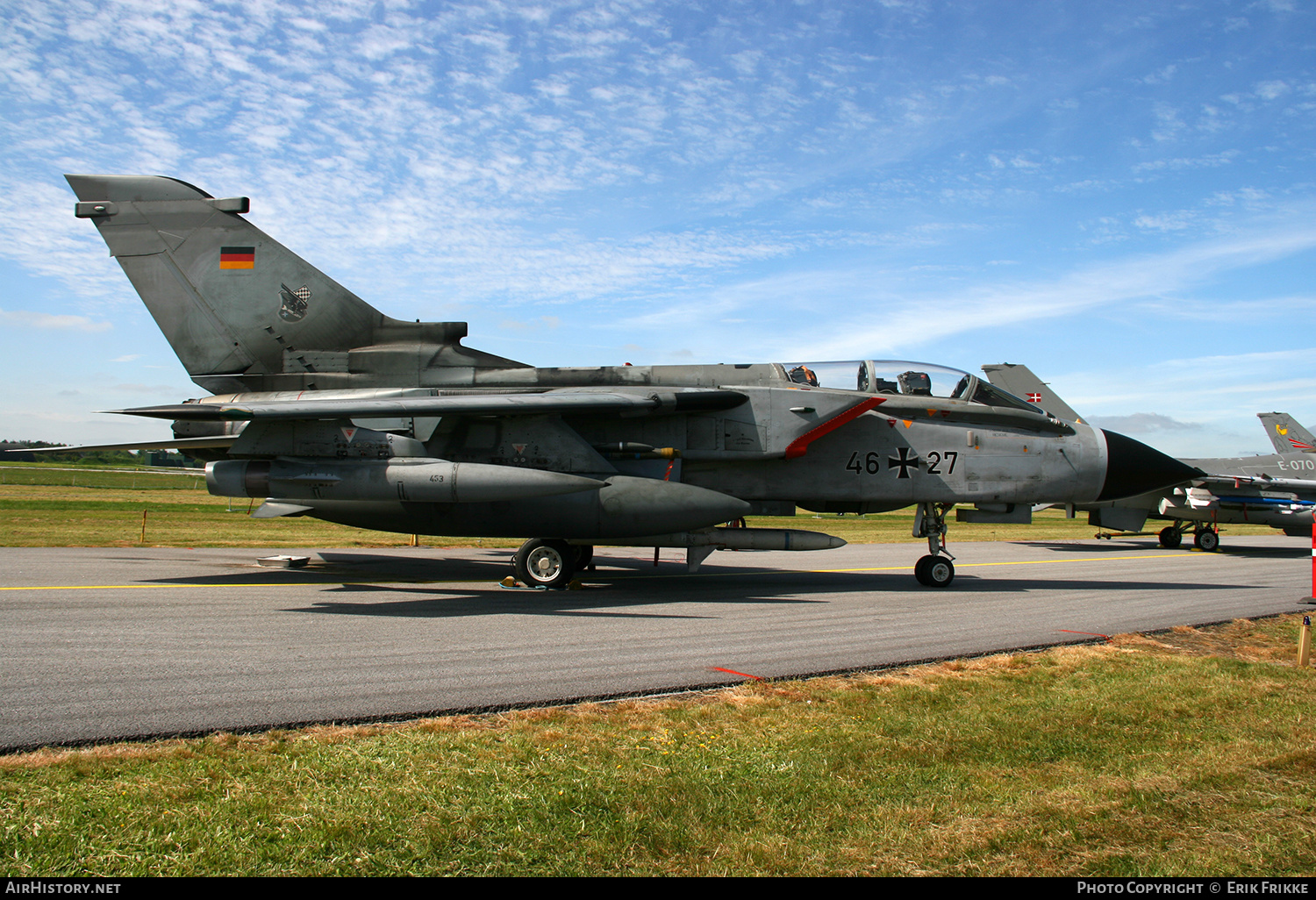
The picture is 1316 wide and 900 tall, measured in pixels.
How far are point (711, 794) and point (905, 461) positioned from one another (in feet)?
31.0

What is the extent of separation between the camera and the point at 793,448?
1205 centimetres

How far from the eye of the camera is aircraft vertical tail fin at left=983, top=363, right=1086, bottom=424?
2642 cm

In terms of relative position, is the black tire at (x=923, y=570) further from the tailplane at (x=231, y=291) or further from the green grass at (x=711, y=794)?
the tailplane at (x=231, y=291)

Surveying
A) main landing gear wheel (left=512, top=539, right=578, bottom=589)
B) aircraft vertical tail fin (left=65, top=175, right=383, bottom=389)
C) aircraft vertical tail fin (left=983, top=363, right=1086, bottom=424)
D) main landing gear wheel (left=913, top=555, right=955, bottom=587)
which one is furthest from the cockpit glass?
aircraft vertical tail fin (left=983, top=363, right=1086, bottom=424)

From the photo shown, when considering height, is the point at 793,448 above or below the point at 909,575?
above

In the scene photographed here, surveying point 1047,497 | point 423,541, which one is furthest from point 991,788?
point 423,541

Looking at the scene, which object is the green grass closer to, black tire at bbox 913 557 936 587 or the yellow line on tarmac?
black tire at bbox 913 557 936 587

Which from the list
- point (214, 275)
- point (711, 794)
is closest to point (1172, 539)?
point (711, 794)

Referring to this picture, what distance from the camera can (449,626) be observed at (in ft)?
27.8

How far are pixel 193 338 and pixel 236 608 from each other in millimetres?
6020

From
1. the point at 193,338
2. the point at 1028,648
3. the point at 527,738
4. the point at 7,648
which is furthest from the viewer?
the point at 193,338

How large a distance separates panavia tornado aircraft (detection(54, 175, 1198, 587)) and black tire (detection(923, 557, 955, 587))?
Answer: 3 cm

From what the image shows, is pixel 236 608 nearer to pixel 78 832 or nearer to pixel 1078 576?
pixel 78 832

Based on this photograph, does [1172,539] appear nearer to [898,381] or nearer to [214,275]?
[898,381]
